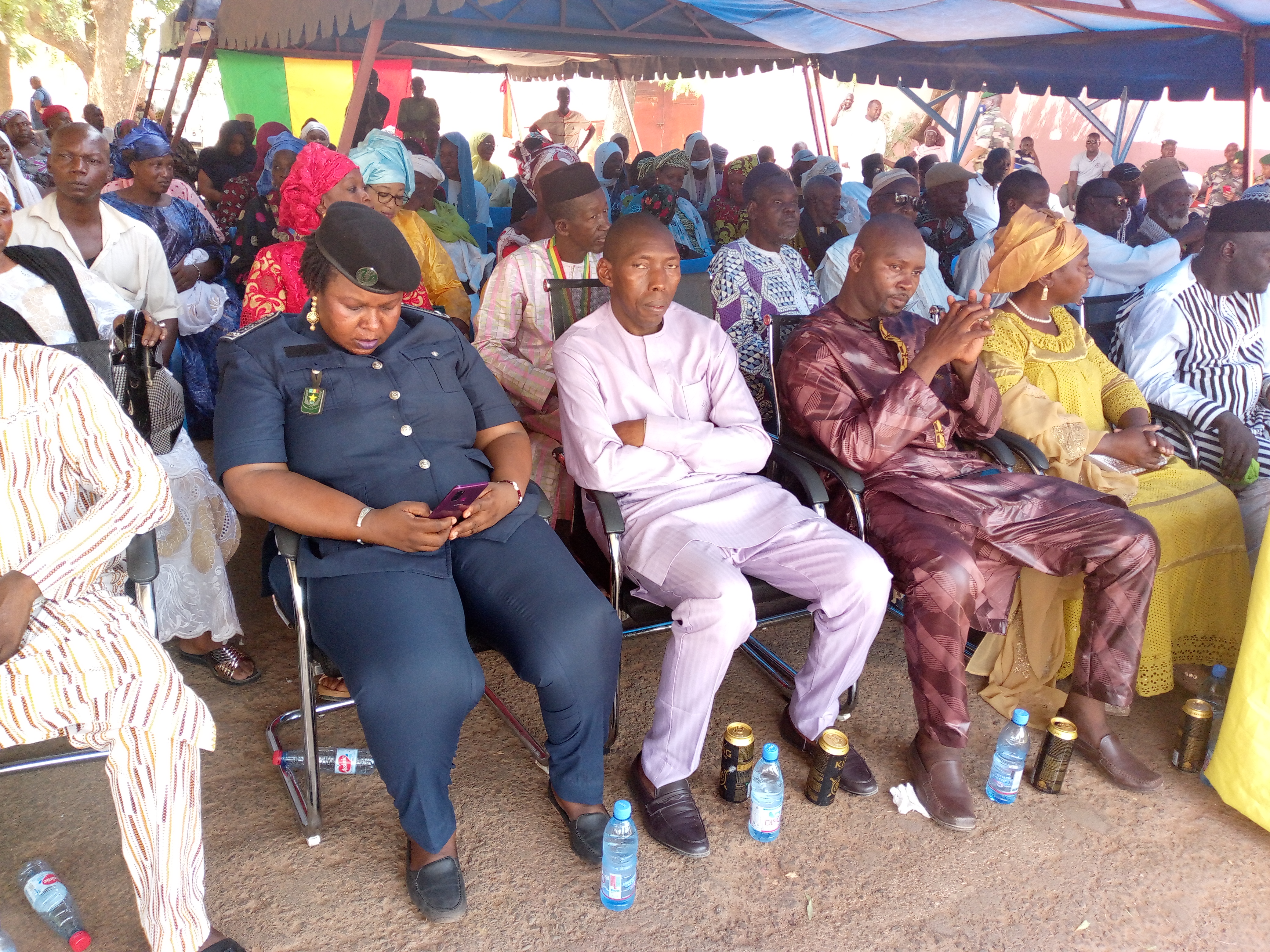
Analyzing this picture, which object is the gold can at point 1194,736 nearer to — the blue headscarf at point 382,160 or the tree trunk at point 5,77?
the blue headscarf at point 382,160

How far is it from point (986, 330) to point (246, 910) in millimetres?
2489

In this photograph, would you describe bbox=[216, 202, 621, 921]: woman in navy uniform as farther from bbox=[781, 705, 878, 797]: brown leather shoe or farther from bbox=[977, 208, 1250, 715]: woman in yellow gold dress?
bbox=[977, 208, 1250, 715]: woman in yellow gold dress

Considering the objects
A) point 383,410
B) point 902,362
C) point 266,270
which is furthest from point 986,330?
→ point 266,270

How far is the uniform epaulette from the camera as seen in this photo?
2330 mm

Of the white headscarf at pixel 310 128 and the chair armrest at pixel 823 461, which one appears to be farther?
the white headscarf at pixel 310 128

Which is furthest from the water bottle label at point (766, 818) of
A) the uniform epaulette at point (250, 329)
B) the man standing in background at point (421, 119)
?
the man standing in background at point (421, 119)

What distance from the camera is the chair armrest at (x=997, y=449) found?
305cm

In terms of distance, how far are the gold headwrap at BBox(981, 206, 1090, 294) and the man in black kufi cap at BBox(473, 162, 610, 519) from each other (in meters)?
1.40

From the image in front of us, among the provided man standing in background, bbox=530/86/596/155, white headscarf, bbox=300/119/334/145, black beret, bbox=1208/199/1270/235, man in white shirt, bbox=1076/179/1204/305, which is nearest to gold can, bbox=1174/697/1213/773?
black beret, bbox=1208/199/1270/235

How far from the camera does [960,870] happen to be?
2.36 meters

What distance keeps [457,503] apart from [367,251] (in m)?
0.64

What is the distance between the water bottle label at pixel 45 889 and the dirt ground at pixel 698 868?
0.18 feet

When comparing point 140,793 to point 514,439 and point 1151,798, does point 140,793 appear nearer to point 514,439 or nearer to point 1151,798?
point 514,439

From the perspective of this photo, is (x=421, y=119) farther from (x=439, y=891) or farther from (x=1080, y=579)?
(x=439, y=891)
